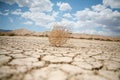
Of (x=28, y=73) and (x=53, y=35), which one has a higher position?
(x=53, y=35)

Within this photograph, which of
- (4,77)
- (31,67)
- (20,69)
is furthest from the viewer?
(31,67)

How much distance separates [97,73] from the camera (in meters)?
1.82

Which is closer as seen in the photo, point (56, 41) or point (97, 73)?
point (97, 73)

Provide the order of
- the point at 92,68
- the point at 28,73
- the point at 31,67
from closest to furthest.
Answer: the point at 28,73
the point at 31,67
the point at 92,68

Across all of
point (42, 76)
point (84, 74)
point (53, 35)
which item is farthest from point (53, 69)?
point (53, 35)

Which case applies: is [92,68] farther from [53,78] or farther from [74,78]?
[53,78]

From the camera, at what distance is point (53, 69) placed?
6.11 ft

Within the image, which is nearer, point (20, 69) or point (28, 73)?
point (28, 73)

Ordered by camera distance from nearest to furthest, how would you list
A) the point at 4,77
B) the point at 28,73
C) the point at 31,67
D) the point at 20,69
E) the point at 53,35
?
the point at 4,77
the point at 28,73
the point at 20,69
the point at 31,67
the point at 53,35

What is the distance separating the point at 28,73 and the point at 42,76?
0.20m

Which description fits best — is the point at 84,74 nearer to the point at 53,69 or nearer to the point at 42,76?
the point at 53,69

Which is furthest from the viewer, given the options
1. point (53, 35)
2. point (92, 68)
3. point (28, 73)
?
point (53, 35)

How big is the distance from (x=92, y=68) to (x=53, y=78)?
758 millimetres

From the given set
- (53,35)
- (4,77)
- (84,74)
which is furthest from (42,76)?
(53,35)
